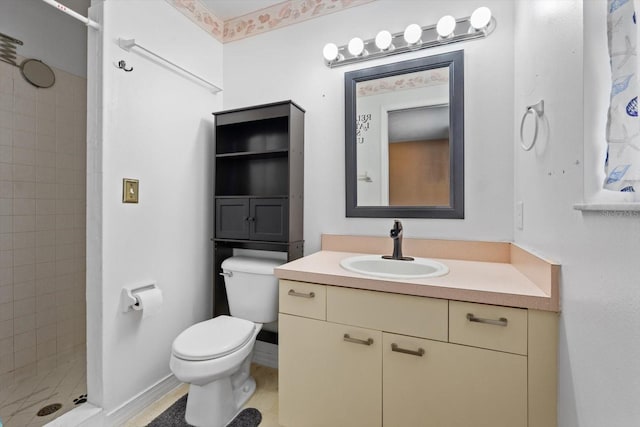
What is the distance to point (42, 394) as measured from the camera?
1510 mm

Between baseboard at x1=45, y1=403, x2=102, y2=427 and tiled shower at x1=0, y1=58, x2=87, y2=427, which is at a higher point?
tiled shower at x1=0, y1=58, x2=87, y2=427

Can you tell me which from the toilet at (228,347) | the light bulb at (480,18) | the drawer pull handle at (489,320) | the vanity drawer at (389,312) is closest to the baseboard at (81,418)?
the toilet at (228,347)

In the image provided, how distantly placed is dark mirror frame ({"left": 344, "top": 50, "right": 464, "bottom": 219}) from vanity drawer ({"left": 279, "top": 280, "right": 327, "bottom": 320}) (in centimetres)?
63

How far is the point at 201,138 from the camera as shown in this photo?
6.38 ft

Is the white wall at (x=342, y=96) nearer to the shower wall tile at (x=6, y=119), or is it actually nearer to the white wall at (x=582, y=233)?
the white wall at (x=582, y=233)

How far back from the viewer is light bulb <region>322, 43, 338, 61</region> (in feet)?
5.51

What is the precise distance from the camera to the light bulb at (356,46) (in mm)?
1626

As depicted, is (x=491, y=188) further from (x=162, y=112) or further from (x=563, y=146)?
(x=162, y=112)

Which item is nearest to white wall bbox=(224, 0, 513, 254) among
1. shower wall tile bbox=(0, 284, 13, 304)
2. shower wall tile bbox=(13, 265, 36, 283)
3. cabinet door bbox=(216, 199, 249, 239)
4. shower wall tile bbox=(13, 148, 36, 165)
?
cabinet door bbox=(216, 199, 249, 239)

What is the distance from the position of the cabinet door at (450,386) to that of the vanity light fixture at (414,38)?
1.49 metres

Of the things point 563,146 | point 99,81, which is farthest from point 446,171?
point 99,81

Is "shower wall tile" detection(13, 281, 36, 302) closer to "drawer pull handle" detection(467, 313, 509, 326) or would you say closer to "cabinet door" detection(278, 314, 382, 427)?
"cabinet door" detection(278, 314, 382, 427)

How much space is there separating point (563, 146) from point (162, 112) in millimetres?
1905

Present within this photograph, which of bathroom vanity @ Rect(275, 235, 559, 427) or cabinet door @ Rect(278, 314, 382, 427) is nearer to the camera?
bathroom vanity @ Rect(275, 235, 559, 427)
